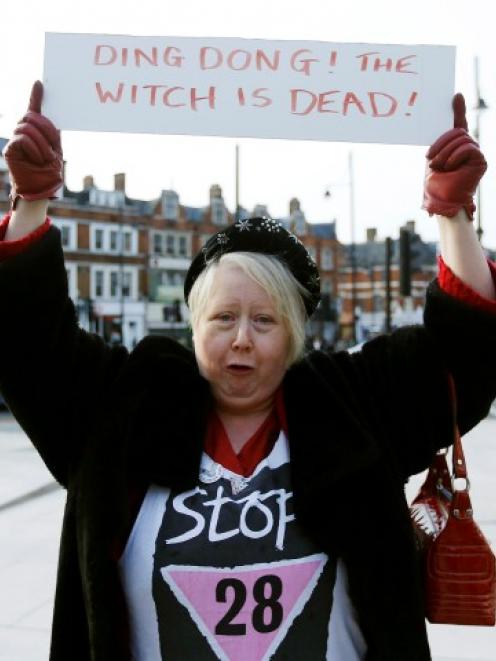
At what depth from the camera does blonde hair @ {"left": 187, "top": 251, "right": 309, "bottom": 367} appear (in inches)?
64.9

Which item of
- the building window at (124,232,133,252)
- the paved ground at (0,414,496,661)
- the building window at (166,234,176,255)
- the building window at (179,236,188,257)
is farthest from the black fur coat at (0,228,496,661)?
the building window at (179,236,188,257)

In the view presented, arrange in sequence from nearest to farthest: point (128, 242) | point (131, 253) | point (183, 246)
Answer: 1. point (131, 253)
2. point (128, 242)
3. point (183, 246)

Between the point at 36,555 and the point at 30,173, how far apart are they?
15.0 feet

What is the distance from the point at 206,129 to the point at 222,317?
428 mm

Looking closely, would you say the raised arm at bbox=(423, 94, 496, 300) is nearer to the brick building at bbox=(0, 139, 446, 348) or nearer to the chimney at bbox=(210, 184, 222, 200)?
the brick building at bbox=(0, 139, 446, 348)

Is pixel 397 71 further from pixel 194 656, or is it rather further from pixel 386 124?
pixel 194 656

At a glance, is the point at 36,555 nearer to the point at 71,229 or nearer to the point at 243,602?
the point at 243,602

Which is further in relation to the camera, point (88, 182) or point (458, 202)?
point (88, 182)

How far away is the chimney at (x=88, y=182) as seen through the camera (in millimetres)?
53969

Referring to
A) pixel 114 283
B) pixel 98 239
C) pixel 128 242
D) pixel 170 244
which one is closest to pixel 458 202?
pixel 114 283

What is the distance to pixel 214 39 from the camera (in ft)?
5.87

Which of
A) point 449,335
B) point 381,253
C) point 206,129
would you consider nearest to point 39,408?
point 206,129

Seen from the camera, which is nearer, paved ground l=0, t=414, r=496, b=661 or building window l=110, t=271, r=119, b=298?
paved ground l=0, t=414, r=496, b=661

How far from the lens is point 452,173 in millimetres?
1632
